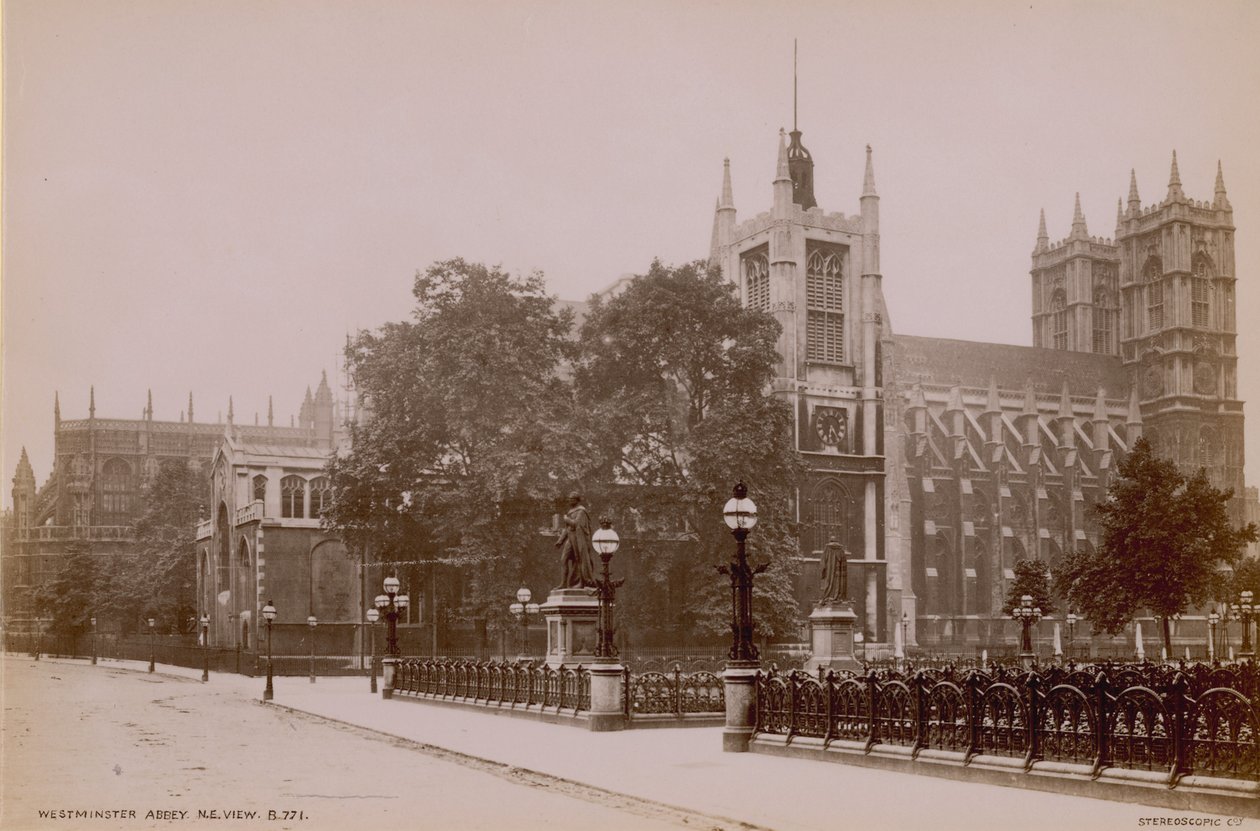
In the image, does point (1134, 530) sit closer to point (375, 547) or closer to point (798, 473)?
point (798, 473)

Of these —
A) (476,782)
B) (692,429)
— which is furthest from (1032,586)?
(476,782)

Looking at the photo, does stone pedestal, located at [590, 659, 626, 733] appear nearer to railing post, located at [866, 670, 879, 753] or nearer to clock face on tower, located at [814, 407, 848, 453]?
railing post, located at [866, 670, 879, 753]

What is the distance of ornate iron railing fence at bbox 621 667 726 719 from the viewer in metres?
24.0

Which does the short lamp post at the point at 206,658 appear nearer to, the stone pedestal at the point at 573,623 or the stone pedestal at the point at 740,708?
the stone pedestal at the point at 573,623

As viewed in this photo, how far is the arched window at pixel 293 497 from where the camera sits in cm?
6334

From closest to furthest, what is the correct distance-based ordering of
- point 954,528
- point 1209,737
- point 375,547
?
point 1209,737
point 375,547
point 954,528

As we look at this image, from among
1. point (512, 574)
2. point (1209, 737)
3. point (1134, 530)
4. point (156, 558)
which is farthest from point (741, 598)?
point (156, 558)

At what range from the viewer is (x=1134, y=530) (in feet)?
157

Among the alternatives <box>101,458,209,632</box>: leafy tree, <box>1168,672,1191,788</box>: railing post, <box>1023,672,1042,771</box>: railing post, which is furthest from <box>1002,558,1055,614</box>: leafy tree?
<box>1168,672,1191,788</box>: railing post

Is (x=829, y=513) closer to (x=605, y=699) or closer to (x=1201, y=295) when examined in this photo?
(x=1201, y=295)

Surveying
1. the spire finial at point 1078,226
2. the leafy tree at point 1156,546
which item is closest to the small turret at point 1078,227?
the spire finial at point 1078,226

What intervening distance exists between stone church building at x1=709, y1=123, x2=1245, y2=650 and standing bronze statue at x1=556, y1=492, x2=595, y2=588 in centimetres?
2477

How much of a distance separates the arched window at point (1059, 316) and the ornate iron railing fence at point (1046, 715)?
282 ft

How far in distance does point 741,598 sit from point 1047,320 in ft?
285
